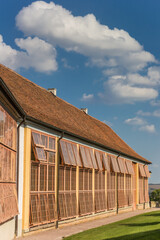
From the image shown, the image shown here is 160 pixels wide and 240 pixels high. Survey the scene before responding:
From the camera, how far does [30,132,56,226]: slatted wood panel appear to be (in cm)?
2066

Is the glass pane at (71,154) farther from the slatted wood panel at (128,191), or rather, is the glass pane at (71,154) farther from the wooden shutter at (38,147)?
the slatted wood panel at (128,191)

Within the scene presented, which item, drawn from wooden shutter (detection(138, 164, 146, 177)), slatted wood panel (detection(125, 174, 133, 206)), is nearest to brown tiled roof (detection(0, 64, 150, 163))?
slatted wood panel (detection(125, 174, 133, 206))

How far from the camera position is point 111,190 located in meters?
35.4

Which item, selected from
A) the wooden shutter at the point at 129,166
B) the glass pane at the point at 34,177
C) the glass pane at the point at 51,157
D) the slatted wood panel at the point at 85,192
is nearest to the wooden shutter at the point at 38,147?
the glass pane at the point at 34,177

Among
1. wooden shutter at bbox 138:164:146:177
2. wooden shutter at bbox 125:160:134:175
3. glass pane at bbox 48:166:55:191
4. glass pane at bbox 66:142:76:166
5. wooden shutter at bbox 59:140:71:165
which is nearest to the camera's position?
glass pane at bbox 48:166:55:191

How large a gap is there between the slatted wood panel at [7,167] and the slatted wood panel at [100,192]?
13.5 meters

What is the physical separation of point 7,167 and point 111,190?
1952cm

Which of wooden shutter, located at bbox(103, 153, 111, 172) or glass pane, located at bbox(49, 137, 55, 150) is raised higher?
glass pane, located at bbox(49, 137, 55, 150)

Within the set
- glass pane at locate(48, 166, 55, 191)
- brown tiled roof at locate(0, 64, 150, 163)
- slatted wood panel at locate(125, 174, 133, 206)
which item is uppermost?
brown tiled roof at locate(0, 64, 150, 163)

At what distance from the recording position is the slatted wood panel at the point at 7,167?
16094mm

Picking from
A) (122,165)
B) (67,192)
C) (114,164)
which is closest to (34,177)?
(67,192)

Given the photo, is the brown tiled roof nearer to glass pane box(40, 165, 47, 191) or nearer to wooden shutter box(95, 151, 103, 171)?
wooden shutter box(95, 151, 103, 171)

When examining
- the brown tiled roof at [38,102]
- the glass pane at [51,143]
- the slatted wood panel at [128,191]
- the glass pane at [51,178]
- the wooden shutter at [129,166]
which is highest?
the brown tiled roof at [38,102]

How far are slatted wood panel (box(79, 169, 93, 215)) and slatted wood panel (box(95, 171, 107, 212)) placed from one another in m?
1.50
